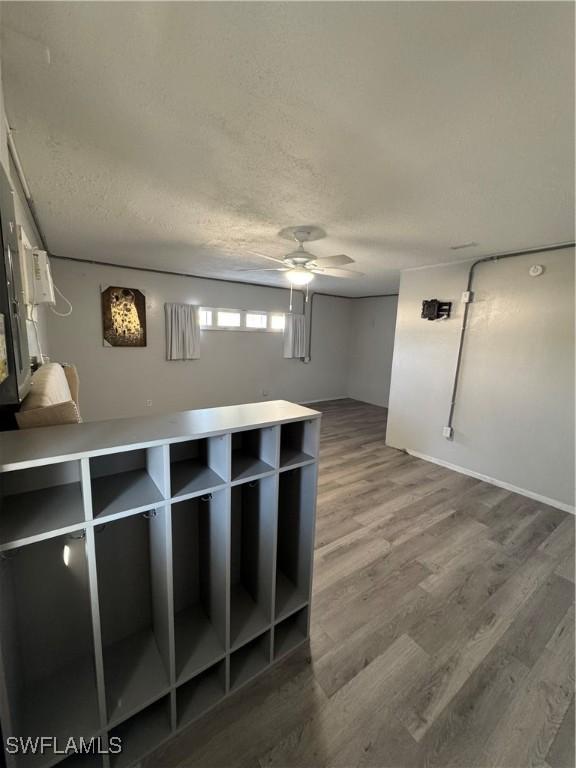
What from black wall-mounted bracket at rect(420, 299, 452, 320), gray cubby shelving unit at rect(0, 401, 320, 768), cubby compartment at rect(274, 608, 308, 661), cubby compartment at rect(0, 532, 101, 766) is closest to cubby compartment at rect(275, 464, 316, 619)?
gray cubby shelving unit at rect(0, 401, 320, 768)

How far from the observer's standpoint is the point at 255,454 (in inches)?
57.2

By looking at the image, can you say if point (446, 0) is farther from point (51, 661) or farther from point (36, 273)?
point (51, 661)

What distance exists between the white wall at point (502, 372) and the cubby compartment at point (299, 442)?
2.82m

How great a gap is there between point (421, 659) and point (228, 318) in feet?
17.0

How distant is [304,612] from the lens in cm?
164

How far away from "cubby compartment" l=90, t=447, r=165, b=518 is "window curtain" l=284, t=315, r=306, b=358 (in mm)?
5229

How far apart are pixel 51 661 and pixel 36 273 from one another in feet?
6.37

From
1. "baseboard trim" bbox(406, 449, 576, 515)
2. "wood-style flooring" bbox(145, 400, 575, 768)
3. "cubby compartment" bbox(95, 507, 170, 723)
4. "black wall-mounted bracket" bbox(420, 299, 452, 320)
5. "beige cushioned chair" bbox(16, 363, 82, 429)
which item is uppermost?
"black wall-mounted bracket" bbox(420, 299, 452, 320)

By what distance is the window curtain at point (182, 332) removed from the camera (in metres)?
5.04

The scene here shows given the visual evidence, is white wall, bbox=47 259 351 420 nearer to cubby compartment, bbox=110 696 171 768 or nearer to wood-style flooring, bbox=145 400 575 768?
wood-style flooring, bbox=145 400 575 768

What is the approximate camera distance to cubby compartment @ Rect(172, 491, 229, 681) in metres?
1.30

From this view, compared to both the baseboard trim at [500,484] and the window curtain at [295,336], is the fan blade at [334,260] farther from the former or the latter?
the window curtain at [295,336]

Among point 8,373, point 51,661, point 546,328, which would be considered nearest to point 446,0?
point 8,373

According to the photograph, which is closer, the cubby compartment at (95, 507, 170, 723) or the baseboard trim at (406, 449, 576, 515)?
the cubby compartment at (95, 507, 170, 723)
